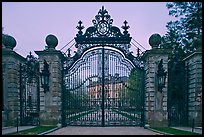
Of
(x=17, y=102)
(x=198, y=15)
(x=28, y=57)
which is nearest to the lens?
(x=17, y=102)

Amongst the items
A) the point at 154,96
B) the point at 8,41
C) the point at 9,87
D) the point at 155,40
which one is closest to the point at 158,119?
the point at 154,96

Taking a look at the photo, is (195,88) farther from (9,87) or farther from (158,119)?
(9,87)

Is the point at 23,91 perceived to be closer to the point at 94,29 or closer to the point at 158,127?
the point at 94,29

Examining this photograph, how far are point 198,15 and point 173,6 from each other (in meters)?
2.45

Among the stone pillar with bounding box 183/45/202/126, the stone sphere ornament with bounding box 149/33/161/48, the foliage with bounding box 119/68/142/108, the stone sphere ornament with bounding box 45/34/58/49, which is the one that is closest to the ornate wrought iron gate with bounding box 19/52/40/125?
the stone sphere ornament with bounding box 45/34/58/49

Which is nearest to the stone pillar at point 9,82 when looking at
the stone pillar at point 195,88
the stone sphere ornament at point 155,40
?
the stone sphere ornament at point 155,40

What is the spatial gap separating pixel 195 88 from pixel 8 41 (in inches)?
416

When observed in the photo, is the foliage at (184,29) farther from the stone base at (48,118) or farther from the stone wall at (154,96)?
the stone base at (48,118)

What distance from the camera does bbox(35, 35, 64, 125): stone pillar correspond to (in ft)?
52.5

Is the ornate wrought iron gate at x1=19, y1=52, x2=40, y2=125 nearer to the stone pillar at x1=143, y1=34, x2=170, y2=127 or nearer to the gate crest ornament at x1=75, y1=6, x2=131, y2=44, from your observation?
the gate crest ornament at x1=75, y1=6, x2=131, y2=44

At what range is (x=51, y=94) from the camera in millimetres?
16062

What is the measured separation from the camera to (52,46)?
1652cm

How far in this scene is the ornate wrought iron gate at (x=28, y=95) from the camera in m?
16.7

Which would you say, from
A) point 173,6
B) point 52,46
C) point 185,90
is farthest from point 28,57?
point 173,6
